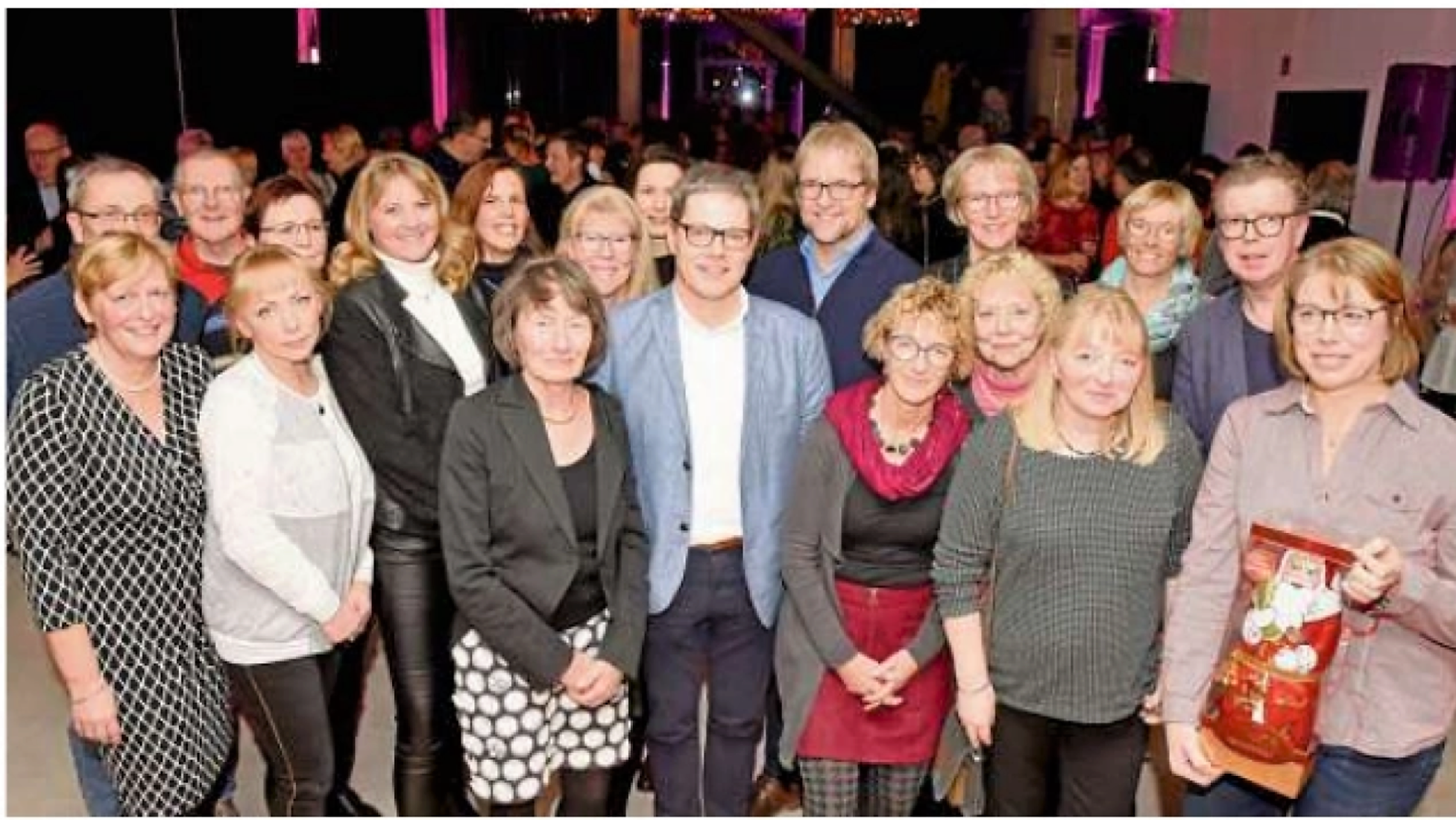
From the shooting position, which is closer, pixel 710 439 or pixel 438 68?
pixel 710 439

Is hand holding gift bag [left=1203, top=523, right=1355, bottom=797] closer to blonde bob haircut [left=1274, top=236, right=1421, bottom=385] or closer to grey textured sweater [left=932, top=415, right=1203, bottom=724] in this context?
grey textured sweater [left=932, top=415, right=1203, bottom=724]

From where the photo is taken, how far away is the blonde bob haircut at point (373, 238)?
8.84ft

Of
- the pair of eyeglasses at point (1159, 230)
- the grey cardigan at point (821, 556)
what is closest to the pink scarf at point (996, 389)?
the grey cardigan at point (821, 556)

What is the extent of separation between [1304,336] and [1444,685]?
659mm

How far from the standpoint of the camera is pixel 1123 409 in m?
2.22

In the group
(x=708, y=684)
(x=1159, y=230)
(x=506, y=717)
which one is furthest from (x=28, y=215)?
(x=1159, y=230)

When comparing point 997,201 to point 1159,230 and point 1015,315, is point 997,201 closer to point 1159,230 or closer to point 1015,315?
point 1159,230

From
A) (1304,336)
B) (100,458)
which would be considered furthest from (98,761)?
(1304,336)

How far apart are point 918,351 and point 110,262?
160 centimetres

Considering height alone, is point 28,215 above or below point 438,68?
below

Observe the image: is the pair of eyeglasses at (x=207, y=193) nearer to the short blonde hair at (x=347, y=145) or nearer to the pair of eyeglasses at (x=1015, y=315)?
the pair of eyeglasses at (x=1015, y=315)

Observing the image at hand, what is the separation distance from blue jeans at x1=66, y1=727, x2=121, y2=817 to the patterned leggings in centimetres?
158

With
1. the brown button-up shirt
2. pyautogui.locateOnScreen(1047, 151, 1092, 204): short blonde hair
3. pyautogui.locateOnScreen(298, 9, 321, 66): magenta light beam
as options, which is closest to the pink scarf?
the brown button-up shirt

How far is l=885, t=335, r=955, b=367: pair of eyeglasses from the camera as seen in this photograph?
7.65 ft
